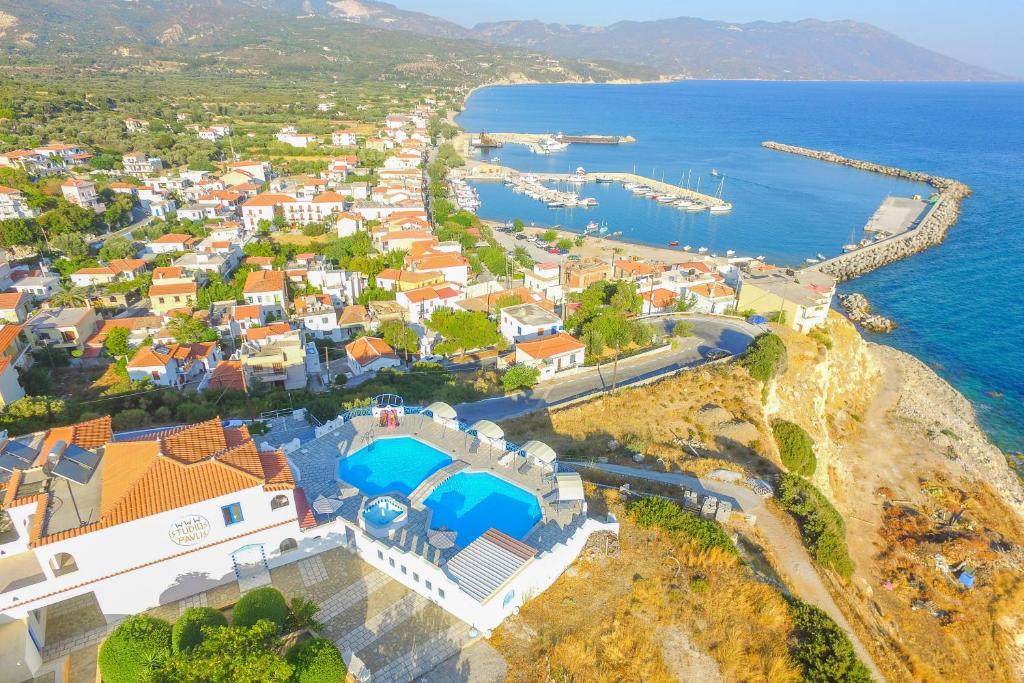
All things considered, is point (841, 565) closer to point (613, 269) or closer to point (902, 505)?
point (902, 505)

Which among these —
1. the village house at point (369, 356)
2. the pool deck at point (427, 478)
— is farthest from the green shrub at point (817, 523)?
the village house at point (369, 356)

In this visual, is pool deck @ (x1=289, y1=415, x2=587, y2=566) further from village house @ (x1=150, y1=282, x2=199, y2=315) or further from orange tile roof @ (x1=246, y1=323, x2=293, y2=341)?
village house @ (x1=150, y1=282, x2=199, y2=315)

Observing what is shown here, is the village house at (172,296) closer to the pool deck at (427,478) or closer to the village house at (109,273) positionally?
the village house at (109,273)

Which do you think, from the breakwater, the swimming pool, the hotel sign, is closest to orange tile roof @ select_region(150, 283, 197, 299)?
the swimming pool

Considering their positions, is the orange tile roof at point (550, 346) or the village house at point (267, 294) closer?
the orange tile roof at point (550, 346)

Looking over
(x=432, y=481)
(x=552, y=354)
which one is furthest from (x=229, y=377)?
(x=432, y=481)

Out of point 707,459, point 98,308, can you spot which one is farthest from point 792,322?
point 98,308

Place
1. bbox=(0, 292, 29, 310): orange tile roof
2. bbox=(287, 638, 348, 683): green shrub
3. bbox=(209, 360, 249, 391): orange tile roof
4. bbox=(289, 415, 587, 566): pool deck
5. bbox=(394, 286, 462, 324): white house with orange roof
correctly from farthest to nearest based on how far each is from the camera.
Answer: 1. bbox=(394, 286, 462, 324): white house with orange roof
2. bbox=(0, 292, 29, 310): orange tile roof
3. bbox=(209, 360, 249, 391): orange tile roof
4. bbox=(289, 415, 587, 566): pool deck
5. bbox=(287, 638, 348, 683): green shrub
